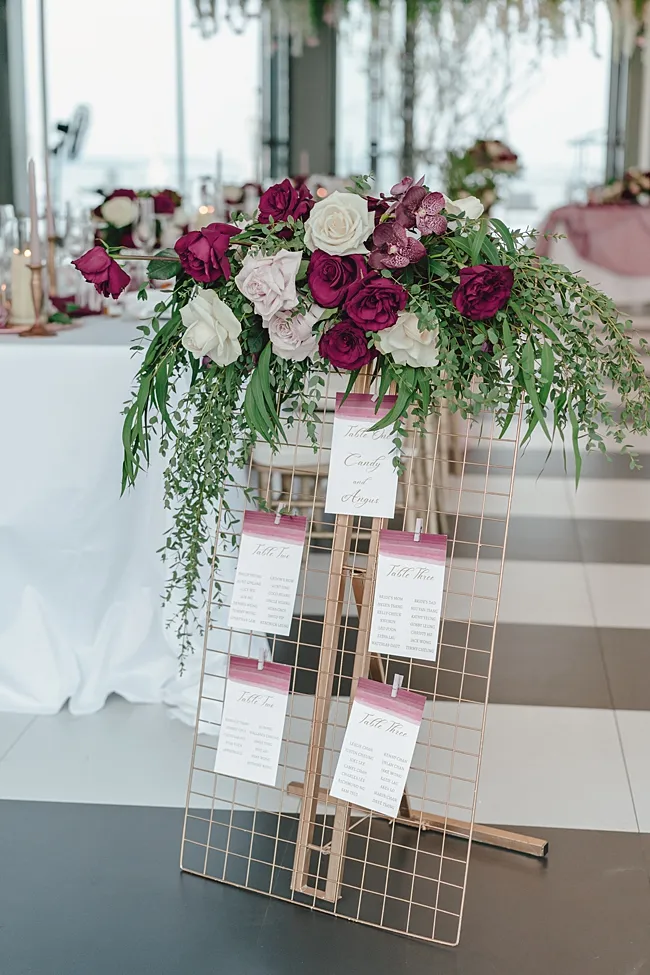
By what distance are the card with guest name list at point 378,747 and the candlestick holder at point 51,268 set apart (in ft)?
6.22

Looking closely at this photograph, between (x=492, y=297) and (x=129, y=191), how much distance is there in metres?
2.38

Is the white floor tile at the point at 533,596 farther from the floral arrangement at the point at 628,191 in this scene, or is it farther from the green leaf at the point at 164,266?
the floral arrangement at the point at 628,191

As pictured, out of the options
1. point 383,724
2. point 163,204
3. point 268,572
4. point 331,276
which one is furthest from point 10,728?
point 163,204

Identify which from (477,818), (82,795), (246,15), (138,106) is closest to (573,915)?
(477,818)

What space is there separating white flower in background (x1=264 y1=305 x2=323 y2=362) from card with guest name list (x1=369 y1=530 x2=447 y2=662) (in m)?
0.34

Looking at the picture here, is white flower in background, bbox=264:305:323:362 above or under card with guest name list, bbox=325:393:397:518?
above

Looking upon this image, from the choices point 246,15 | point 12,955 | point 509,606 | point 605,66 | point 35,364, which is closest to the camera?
point 12,955

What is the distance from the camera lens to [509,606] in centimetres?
345

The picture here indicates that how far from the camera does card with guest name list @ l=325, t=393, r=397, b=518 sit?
1760mm

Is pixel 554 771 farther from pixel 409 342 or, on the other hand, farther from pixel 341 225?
pixel 341 225

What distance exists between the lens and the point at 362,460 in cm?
177

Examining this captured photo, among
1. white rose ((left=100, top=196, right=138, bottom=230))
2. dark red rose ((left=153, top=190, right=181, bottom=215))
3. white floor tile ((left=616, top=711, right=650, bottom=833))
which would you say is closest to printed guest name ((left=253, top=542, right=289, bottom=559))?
white floor tile ((left=616, top=711, right=650, bottom=833))

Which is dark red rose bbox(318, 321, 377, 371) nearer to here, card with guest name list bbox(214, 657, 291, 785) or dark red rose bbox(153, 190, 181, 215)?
card with guest name list bbox(214, 657, 291, 785)

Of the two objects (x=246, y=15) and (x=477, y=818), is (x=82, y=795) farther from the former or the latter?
(x=246, y=15)
